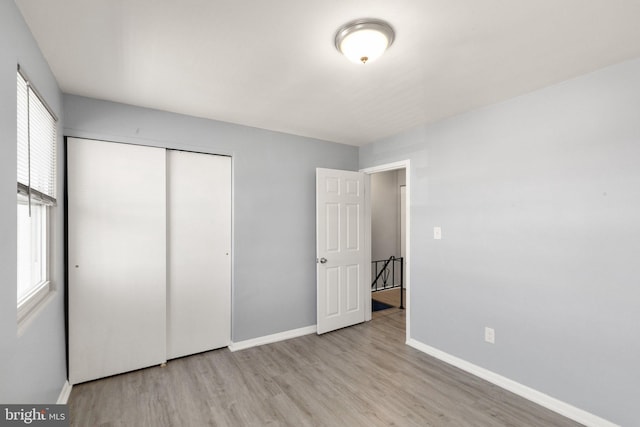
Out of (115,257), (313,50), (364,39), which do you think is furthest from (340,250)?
(364,39)

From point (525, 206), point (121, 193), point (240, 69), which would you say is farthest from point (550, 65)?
point (121, 193)

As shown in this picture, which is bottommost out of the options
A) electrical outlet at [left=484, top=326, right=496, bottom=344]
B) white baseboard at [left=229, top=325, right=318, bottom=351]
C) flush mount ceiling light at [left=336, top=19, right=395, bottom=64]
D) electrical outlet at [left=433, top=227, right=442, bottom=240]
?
white baseboard at [left=229, top=325, right=318, bottom=351]

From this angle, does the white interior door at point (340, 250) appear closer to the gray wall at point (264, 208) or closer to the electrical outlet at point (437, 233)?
the gray wall at point (264, 208)

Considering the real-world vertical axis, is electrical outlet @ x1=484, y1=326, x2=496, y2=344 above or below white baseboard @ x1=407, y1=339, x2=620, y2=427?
above

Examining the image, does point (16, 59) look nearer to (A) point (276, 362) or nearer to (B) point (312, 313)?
(A) point (276, 362)

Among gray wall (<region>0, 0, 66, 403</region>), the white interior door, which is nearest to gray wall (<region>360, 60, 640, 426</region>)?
the white interior door

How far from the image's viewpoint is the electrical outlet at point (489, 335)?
8.80 feet

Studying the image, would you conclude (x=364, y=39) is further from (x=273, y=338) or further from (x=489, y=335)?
(x=273, y=338)

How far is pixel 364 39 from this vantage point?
1.67 meters

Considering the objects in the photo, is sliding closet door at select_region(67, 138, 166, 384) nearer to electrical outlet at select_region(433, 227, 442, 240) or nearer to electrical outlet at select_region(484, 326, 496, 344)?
electrical outlet at select_region(433, 227, 442, 240)

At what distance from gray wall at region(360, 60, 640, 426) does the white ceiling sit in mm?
318

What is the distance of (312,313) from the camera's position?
3.81 m

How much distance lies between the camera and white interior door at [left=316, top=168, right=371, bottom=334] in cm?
375

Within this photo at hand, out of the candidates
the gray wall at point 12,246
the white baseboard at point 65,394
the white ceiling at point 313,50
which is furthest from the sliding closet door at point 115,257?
the gray wall at point 12,246
